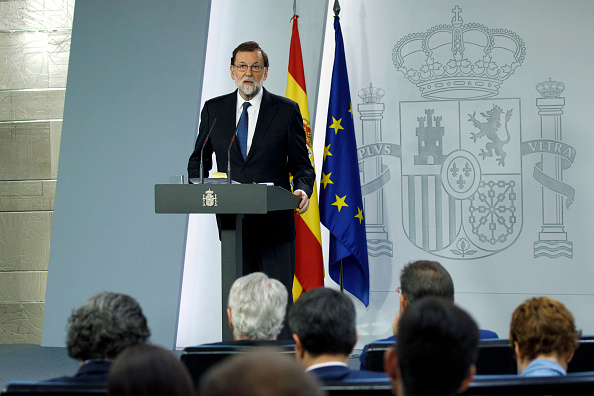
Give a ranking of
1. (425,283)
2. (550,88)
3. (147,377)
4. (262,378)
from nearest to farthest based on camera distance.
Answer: (262,378) → (147,377) → (425,283) → (550,88)

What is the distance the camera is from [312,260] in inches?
213

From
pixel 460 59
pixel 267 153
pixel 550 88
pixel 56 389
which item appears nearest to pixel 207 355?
pixel 56 389

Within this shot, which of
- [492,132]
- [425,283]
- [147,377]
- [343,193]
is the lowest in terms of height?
[147,377]

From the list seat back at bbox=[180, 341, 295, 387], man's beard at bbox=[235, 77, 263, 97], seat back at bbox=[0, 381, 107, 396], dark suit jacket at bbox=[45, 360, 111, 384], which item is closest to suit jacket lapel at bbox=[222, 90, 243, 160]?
man's beard at bbox=[235, 77, 263, 97]

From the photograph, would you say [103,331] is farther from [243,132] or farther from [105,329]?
[243,132]

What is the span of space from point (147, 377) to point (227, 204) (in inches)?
79.4

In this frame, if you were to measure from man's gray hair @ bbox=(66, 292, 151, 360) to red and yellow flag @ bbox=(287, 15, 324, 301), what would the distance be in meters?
3.30

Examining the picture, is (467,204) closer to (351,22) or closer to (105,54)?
(351,22)

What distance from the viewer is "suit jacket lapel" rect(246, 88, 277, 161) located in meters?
4.26

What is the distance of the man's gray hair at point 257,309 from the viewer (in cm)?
256

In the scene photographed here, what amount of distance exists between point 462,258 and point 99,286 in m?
2.94

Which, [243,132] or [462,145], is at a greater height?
[462,145]

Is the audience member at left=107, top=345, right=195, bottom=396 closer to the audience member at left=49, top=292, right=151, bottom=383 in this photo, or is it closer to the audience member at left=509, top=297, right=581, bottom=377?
the audience member at left=49, top=292, right=151, bottom=383

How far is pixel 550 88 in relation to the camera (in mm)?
5531
